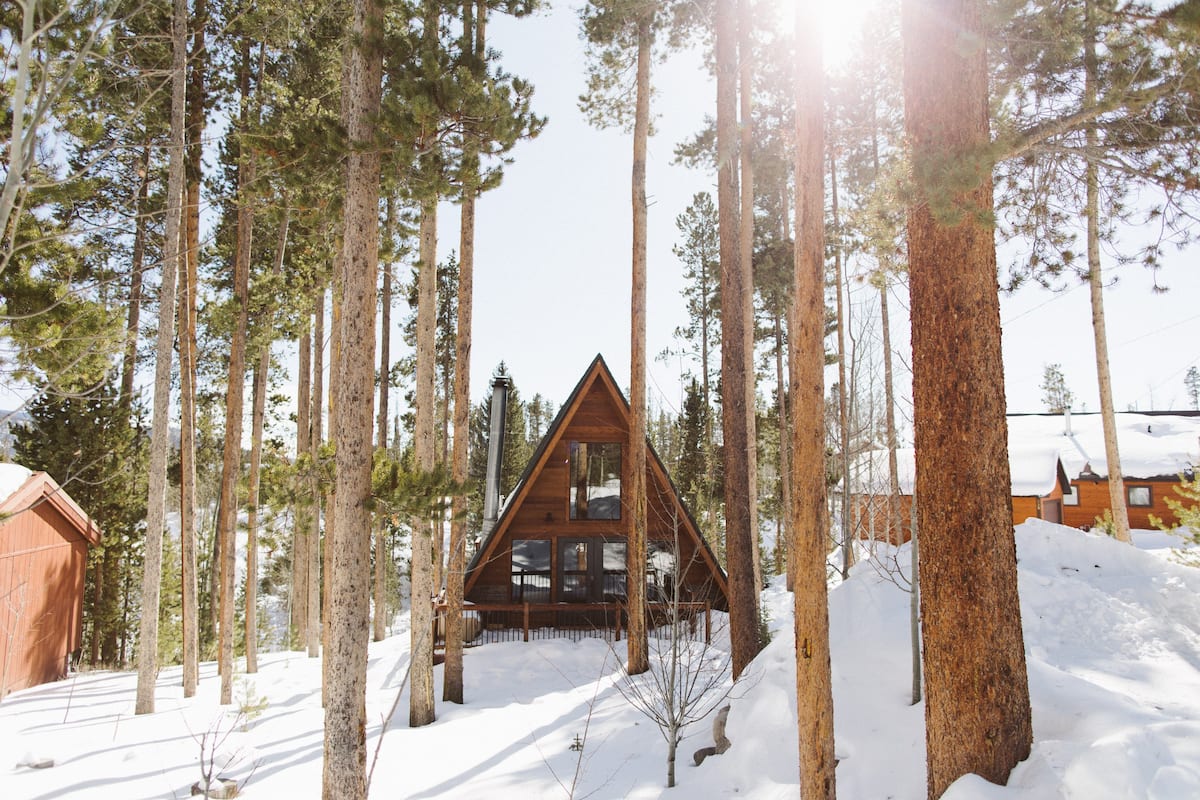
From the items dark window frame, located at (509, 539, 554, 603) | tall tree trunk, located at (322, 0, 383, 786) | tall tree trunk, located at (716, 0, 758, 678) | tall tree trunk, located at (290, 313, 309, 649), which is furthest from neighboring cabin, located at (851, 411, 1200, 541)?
tall tree trunk, located at (322, 0, 383, 786)

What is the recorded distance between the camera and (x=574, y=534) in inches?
560

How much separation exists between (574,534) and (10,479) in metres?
10.8

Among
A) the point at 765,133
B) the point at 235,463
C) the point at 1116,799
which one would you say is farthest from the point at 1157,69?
the point at 235,463

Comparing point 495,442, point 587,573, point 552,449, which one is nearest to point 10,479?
point 495,442

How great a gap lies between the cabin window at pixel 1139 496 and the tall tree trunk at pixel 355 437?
28218 mm

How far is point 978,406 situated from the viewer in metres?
4.00

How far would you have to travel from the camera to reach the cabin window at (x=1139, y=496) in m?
23.8

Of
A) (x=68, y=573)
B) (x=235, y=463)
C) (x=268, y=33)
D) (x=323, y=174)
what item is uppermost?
(x=268, y=33)

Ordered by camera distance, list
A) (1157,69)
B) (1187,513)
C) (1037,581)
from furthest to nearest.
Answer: (1187,513)
(1037,581)
(1157,69)

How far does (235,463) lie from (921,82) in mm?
11162

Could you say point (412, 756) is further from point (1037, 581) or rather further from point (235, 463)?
point (1037, 581)

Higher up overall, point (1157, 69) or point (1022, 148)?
point (1157, 69)

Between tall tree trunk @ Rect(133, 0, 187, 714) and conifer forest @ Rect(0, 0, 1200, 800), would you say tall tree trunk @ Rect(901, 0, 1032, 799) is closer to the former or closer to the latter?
conifer forest @ Rect(0, 0, 1200, 800)

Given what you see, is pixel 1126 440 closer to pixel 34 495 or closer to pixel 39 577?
pixel 34 495
